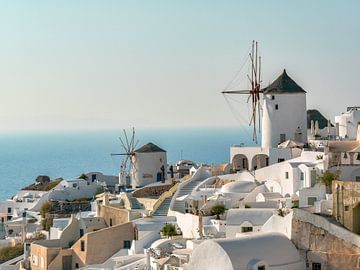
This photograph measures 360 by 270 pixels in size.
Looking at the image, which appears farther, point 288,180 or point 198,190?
point 198,190

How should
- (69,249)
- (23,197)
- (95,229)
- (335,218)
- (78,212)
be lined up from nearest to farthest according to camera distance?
(335,218), (69,249), (95,229), (78,212), (23,197)

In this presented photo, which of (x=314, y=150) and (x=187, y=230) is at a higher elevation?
(x=314, y=150)

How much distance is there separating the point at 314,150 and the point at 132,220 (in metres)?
7.77

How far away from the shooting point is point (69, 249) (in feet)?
113

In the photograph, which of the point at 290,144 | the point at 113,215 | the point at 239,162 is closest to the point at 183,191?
the point at 113,215

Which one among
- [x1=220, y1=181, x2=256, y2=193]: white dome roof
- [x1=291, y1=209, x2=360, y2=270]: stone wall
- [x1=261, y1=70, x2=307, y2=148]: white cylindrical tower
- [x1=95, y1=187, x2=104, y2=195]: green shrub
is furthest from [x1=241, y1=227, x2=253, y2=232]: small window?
[x1=95, y1=187, x2=104, y2=195]: green shrub

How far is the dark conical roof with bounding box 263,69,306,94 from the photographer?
1582 inches

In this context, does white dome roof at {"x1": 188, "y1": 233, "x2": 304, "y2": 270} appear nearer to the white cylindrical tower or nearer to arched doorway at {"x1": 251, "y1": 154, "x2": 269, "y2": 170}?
arched doorway at {"x1": 251, "y1": 154, "x2": 269, "y2": 170}

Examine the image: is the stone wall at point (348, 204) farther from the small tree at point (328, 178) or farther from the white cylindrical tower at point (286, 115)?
A: the white cylindrical tower at point (286, 115)

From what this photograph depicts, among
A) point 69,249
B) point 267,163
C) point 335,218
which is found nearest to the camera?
point 335,218

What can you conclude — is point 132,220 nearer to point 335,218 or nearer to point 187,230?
point 187,230

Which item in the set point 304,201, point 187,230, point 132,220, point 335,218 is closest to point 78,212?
point 132,220

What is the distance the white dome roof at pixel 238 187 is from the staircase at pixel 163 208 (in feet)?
9.29

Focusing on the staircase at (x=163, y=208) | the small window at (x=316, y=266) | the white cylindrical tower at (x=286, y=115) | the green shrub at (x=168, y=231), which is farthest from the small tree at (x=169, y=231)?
the white cylindrical tower at (x=286, y=115)
